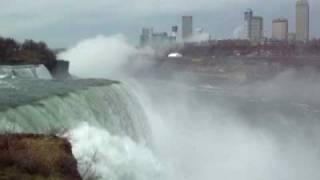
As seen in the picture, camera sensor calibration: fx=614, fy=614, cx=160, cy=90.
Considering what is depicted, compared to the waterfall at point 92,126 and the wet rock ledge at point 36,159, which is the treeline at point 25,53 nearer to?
the waterfall at point 92,126

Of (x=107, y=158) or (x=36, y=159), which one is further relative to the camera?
(x=107, y=158)

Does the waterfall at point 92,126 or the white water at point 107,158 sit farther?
the waterfall at point 92,126

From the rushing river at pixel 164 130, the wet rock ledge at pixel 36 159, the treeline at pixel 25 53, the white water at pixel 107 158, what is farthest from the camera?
the treeline at pixel 25 53

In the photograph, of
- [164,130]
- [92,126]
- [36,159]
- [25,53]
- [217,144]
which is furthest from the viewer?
[25,53]

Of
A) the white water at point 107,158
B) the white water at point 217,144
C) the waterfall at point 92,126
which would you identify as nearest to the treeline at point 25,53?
the white water at point 217,144

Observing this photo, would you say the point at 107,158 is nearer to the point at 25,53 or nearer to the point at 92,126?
the point at 92,126

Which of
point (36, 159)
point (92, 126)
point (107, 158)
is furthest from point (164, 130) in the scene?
point (36, 159)

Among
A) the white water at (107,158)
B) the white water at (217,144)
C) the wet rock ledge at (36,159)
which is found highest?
the wet rock ledge at (36,159)
